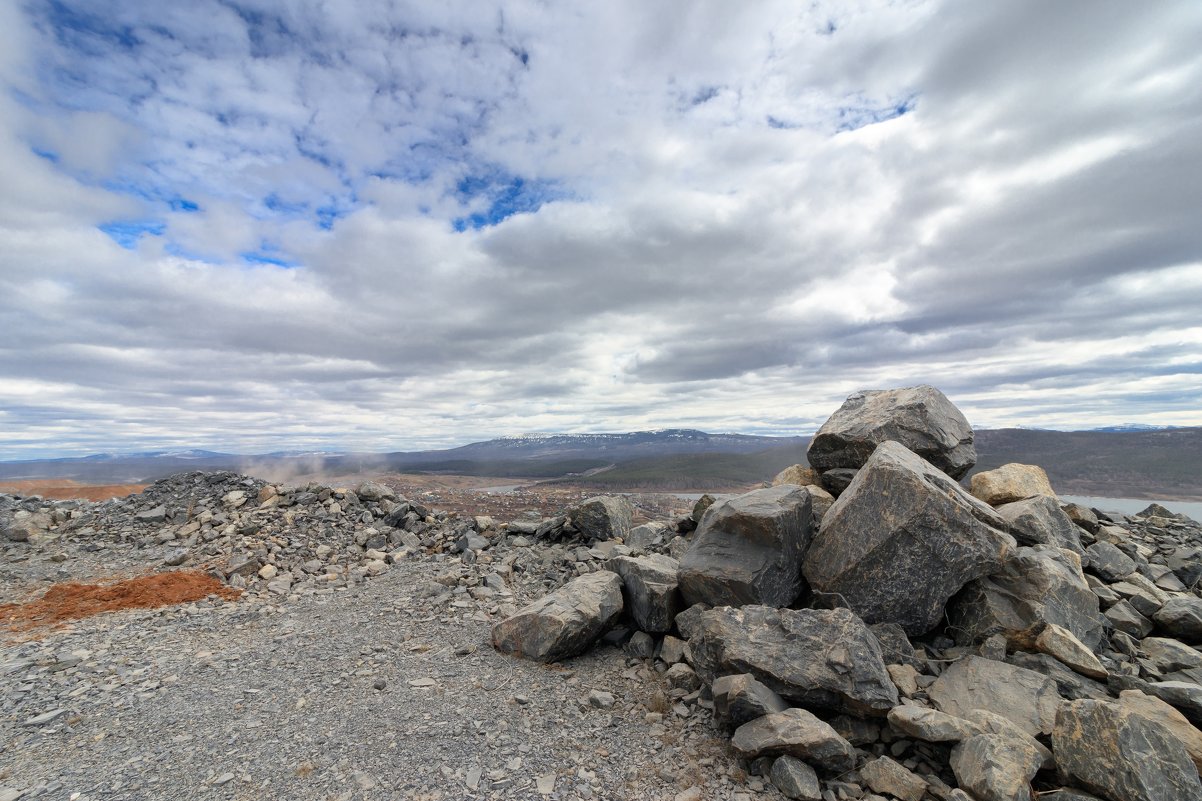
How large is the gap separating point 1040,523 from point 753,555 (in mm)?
7134

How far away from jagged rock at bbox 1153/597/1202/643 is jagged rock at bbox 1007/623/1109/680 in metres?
3.51

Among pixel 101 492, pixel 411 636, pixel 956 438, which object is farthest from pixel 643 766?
pixel 101 492

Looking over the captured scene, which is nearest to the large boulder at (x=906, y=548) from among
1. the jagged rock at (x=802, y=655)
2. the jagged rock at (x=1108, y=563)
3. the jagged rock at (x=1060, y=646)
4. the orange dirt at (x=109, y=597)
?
the jagged rock at (x=1060, y=646)

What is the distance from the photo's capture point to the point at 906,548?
984 centimetres

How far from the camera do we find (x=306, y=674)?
11219 millimetres

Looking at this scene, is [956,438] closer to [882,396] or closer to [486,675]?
[882,396]

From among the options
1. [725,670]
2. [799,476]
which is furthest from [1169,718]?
[799,476]

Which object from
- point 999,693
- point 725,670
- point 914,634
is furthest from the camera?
point 914,634

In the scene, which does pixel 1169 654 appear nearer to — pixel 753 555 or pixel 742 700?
pixel 753 555

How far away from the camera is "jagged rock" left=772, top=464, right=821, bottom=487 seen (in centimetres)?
1562

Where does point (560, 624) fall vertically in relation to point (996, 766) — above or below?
above

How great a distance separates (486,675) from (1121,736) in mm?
10107

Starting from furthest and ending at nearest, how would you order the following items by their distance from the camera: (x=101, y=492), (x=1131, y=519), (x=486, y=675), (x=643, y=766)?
(x=101, y=492)
(x=1131, y=519)
(x=486, y=675)
(x=643, y=766)

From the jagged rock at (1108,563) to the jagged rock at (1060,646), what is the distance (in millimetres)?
4977
